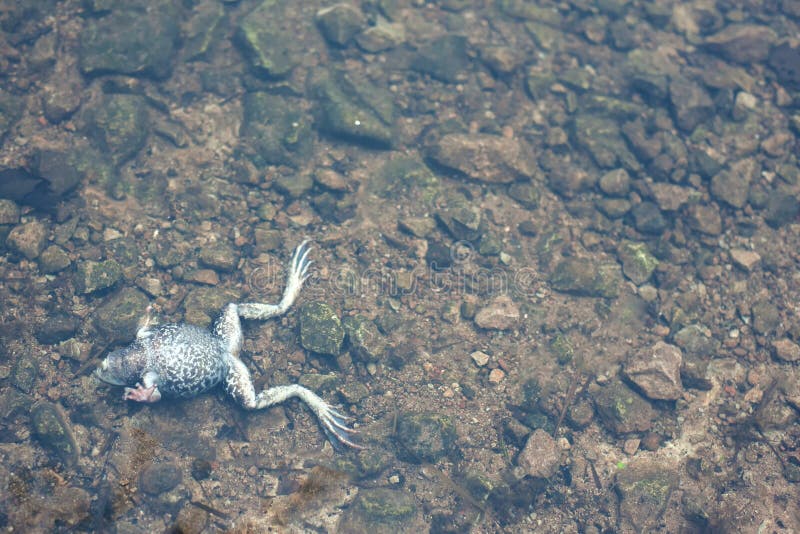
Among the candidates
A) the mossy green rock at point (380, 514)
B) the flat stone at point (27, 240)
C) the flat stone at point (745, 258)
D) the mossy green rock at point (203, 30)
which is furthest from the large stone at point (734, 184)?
the flat stone at point (27, 240)

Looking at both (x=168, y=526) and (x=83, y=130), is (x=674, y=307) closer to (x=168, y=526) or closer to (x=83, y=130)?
(x=168, y=526)

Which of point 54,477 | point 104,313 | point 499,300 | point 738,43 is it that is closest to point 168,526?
point 54,477

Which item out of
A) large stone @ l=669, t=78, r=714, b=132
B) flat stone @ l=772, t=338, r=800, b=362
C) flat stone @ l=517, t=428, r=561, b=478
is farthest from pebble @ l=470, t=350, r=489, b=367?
large stone @ l=669, t=78, r=714, b=132

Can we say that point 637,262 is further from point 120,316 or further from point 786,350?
point 120,316

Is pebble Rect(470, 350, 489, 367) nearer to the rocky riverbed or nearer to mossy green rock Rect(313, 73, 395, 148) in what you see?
the rocky riverbed

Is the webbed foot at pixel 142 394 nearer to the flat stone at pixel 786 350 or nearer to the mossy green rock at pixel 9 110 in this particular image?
the mossy green rock at pixel 9 110

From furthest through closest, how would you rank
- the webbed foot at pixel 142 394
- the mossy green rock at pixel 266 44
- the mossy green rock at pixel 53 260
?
the mossy green rock at pixel 266 44, the mossy green rock at pixel 53 260, the webbed foot at pixel 142 394
